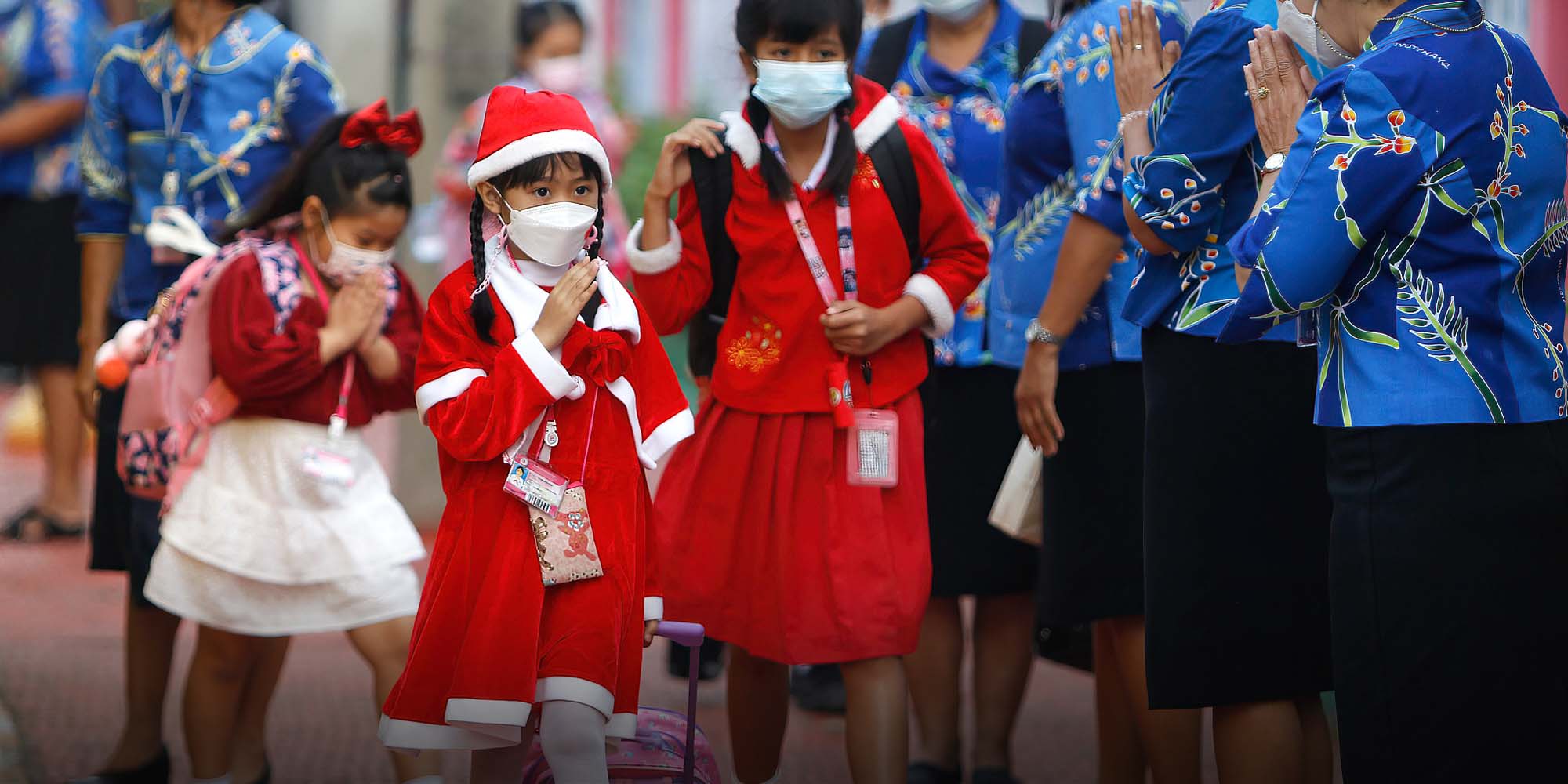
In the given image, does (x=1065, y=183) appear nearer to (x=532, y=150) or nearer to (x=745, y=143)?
(x=745, y=143)

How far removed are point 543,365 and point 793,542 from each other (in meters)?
0.89

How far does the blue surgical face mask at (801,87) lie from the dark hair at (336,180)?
3.35 feet

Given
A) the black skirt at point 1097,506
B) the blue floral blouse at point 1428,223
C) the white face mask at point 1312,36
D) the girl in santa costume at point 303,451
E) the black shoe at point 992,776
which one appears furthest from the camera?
the black shoe at point 992,776

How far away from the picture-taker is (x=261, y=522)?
13.2 ft

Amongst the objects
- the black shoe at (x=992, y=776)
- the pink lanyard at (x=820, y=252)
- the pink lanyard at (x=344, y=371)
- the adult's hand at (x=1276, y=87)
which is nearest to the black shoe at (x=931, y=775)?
the black shoe at (x=992, y=776)

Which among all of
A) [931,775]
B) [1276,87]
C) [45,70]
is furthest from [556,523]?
[45,70]

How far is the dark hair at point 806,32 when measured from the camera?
3695 mm

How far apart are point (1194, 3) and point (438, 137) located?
161 inches

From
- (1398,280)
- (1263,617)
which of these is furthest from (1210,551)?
(1398,280)

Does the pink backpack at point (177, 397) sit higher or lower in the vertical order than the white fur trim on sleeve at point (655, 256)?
lower

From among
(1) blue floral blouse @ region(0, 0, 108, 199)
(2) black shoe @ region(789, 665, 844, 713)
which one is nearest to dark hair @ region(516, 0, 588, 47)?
(1) blue floral blouse @ region(0, 0, 108, 199)

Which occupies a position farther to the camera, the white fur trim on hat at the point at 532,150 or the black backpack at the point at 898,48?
the black backpack at the point at 898,48

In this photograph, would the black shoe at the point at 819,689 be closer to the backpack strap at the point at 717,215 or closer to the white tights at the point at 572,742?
the backpack strap at the point at 717,215

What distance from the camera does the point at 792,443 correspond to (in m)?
3.73
